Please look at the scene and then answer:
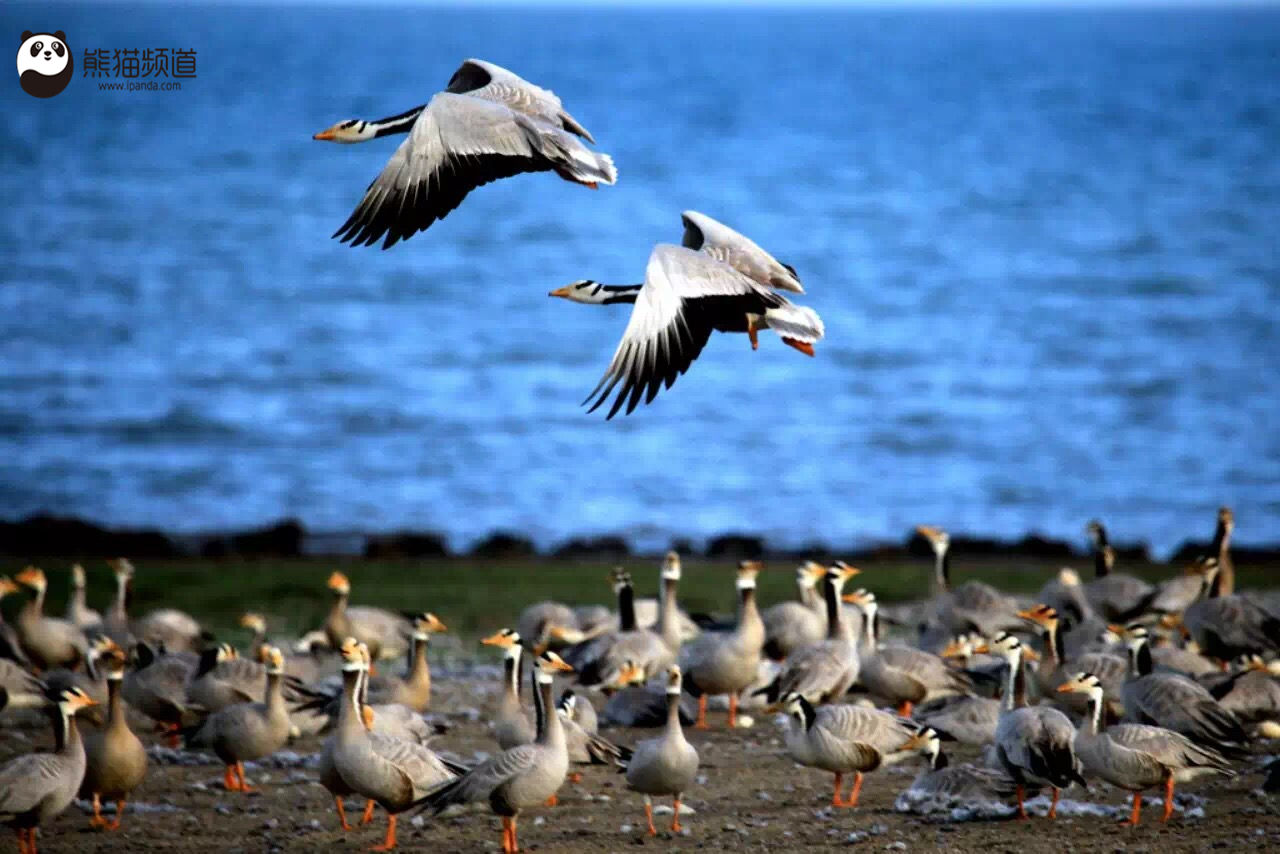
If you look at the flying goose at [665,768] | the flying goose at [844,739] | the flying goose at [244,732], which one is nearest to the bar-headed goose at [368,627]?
the flying goose at [244,732]

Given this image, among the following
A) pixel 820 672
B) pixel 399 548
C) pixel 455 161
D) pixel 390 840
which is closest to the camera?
pixel 390 840

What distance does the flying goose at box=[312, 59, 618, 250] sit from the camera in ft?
31.5

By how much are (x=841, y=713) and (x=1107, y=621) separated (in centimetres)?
484

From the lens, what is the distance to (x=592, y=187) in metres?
9.75

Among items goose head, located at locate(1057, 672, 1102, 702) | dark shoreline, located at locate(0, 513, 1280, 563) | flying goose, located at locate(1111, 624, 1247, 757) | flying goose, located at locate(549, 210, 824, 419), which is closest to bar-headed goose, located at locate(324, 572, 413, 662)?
flying goose, located at locate(549, 210, 824, 419)

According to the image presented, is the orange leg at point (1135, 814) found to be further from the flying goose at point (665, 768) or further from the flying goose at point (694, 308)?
the flying goose at point (694, 308)

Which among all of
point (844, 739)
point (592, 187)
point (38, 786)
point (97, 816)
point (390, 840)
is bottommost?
point (97, 816)

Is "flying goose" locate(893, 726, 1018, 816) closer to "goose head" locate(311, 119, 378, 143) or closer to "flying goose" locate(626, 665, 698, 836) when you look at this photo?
"flying goose" locate(626, 665, 698, 836)

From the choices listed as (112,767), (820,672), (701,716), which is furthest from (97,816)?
(820,672)

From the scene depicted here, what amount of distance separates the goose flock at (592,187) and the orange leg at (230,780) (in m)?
3.36

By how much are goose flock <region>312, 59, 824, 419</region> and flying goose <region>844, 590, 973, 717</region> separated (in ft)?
9.31

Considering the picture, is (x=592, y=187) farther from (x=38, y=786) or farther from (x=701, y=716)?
(x=38, y=786)

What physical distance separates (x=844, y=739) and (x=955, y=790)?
0.70m

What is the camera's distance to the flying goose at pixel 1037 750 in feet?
30.7
